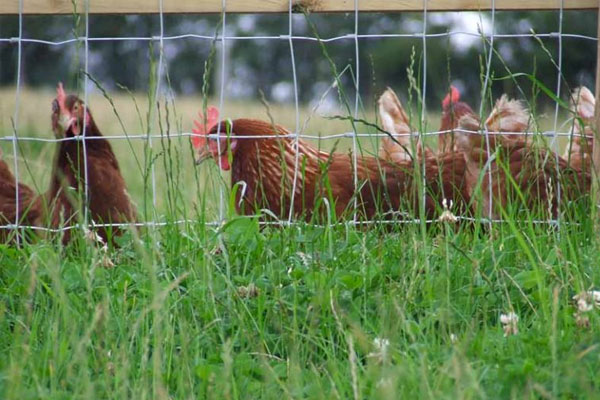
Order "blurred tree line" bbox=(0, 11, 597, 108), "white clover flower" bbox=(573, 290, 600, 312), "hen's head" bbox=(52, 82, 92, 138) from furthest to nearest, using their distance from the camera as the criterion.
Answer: "blurred tree line" bbox=(0, 11, 597, 108), "hen's head" bbox=(52, 82, 92, 138), "white clover flower" bbox=(573, 290, 600, 312)

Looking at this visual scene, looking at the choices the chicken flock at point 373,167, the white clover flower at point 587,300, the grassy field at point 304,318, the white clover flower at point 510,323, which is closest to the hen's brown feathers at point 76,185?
the chicken flock at point 373,167

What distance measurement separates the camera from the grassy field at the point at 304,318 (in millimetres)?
1922

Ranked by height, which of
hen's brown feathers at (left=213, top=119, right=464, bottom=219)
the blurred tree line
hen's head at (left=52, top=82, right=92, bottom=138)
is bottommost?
hen's brown feathers at (left=213, top=119, right=464, bottom=219)

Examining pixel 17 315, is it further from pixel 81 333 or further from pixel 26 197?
pixel 26 197

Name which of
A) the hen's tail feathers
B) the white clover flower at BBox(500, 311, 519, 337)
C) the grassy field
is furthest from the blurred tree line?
the white clover flower at BBox(500, 311, 519, 337)

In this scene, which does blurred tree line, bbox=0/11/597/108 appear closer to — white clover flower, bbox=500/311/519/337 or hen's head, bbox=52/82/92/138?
hen's head, bbox=52/82/92/138

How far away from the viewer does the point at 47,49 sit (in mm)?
17062

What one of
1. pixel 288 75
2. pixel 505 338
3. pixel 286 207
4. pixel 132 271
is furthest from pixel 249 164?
pixel 288 75

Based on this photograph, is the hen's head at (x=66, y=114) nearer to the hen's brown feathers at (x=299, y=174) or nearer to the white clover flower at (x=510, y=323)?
the hen's brown feathers at (x=299, y=174)

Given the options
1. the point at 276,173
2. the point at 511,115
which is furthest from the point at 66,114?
the point at 511,115

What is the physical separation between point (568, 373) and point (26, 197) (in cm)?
280

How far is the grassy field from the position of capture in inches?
75.7

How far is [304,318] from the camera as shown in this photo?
241 cm

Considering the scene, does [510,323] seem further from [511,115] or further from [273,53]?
[273,53]
